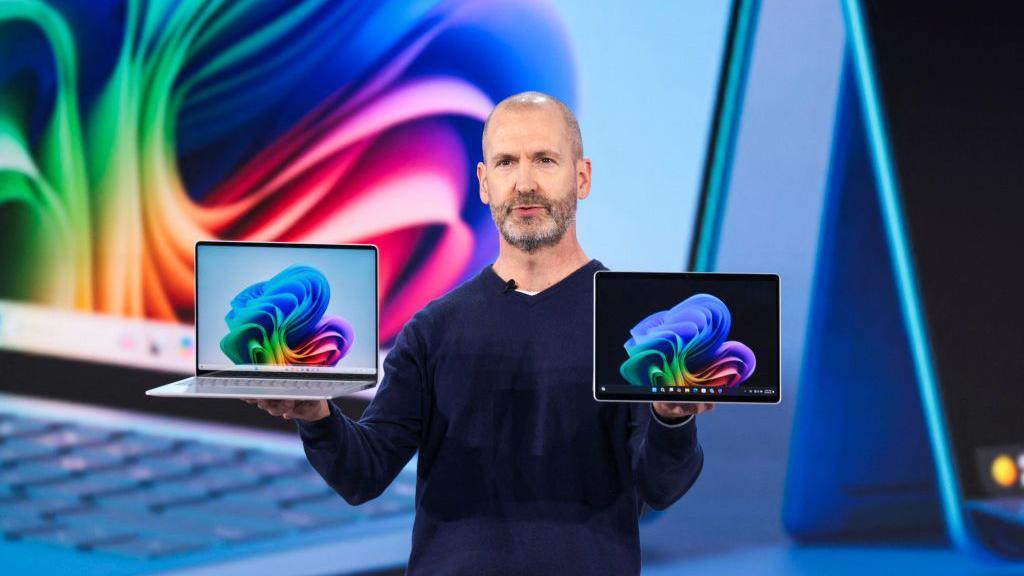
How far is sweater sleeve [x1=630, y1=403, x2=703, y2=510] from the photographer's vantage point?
139 centimetres

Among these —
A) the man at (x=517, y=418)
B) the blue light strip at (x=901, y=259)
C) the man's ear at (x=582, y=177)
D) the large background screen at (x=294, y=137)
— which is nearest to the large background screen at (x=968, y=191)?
the blue light strip at (x=901, y=259)

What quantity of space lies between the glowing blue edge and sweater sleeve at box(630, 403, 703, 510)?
1.38 meters

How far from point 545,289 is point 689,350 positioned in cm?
27

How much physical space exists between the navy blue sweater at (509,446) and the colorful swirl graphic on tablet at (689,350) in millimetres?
112

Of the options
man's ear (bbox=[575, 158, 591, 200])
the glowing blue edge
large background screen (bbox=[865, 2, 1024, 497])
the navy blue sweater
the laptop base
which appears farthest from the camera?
large background screen (bbox=[865, 2, 1024, 497])

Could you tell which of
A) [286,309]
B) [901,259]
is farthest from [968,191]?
[286,309]

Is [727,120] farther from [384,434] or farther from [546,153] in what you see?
[384,434]

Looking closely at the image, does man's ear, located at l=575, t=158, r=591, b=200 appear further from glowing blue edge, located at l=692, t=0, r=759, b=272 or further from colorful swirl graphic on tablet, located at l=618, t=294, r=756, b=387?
glowing blue edge, located at l=692, t=0, r=759, b=272

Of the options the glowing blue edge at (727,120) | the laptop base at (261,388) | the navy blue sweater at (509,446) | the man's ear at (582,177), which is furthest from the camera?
the glowing blue edge at (727,120)

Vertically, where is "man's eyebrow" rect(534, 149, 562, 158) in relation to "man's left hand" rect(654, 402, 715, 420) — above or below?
above

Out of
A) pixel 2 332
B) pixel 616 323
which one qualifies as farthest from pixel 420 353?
pixel 2 332

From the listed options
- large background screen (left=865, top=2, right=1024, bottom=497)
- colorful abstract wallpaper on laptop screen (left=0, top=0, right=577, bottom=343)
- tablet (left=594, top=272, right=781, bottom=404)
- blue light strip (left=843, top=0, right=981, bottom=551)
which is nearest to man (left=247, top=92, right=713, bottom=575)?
tablet (left=594, top=272, right=781, bottom=404)

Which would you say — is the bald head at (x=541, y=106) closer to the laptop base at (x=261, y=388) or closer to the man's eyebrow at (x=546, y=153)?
the man's eyebrow at (x=546, y=153)

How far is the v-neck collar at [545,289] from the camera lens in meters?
1.57
